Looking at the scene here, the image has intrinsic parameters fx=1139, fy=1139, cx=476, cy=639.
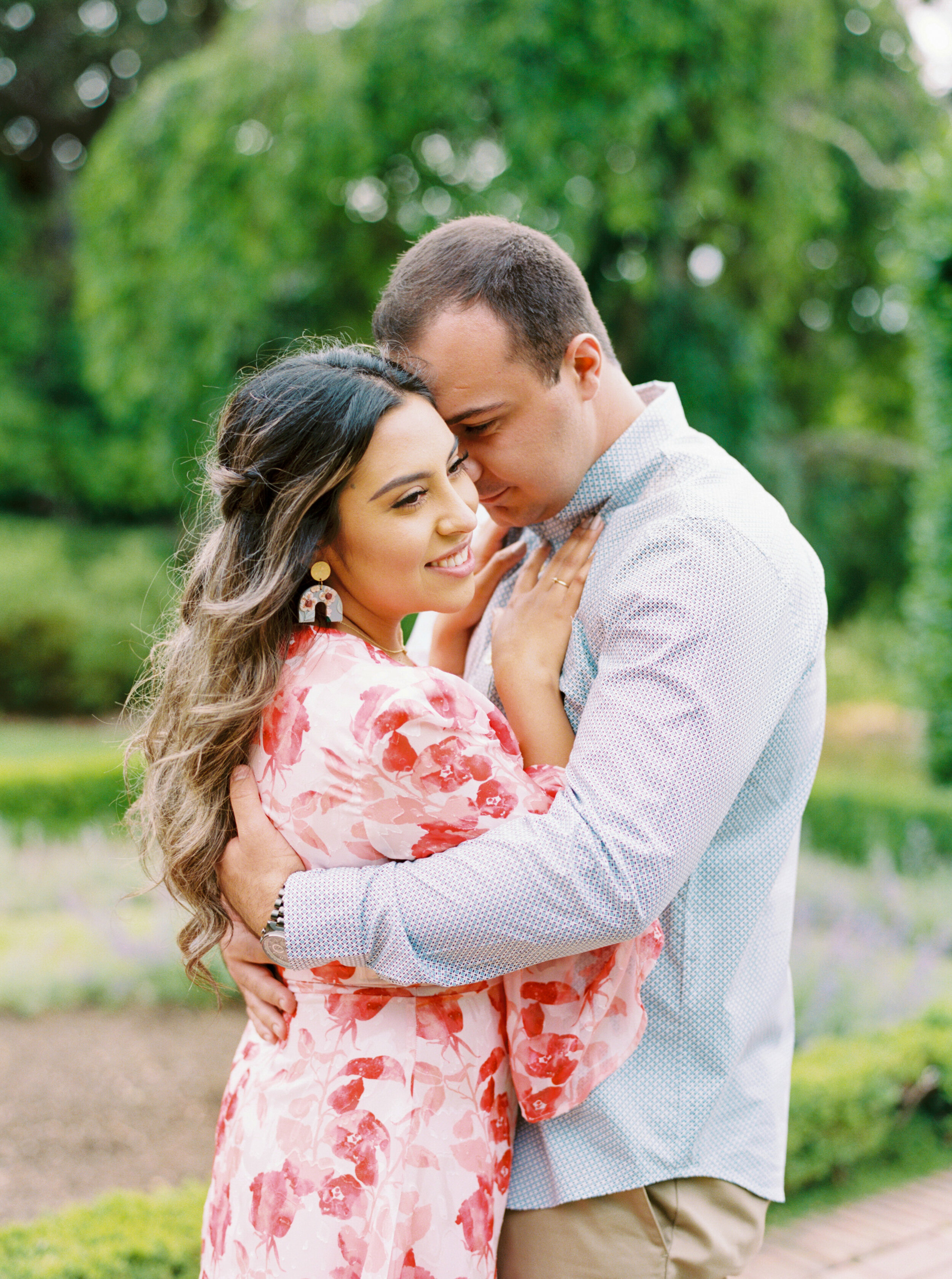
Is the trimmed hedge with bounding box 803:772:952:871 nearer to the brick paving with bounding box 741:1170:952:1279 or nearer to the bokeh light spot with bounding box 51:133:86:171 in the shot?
the brick paving with bounding box 741:1170:952:1279

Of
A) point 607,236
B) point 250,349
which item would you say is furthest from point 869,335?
point 250,349

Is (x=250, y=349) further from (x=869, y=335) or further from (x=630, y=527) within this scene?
(x=630, y=527)

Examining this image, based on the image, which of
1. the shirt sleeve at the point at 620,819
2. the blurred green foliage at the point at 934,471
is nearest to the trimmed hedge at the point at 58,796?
the blurred green foliage at the point at 934,471

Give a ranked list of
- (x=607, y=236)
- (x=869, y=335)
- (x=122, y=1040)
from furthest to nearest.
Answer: (x=869, y=335) < (x=607, y=236) < (x=122, y=1040)

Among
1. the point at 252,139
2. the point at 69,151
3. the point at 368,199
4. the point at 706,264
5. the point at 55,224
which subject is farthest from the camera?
the point at 69,151

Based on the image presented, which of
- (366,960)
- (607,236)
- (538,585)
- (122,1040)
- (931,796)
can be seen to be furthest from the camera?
(607,236)

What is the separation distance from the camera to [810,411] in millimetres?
14328

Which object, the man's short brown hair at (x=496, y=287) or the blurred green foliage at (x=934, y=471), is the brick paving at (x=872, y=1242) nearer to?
the man's short brown hair at (x=496, y=287)

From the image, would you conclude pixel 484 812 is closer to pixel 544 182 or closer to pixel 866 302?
pixel 544 182

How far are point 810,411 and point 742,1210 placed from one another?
1378cm

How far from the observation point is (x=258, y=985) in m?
1.58

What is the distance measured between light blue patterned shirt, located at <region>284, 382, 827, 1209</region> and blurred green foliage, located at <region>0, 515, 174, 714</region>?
12.1 m

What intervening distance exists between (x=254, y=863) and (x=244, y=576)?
0.39m

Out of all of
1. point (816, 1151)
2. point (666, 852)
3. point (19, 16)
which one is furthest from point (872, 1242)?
point (19, 16)
